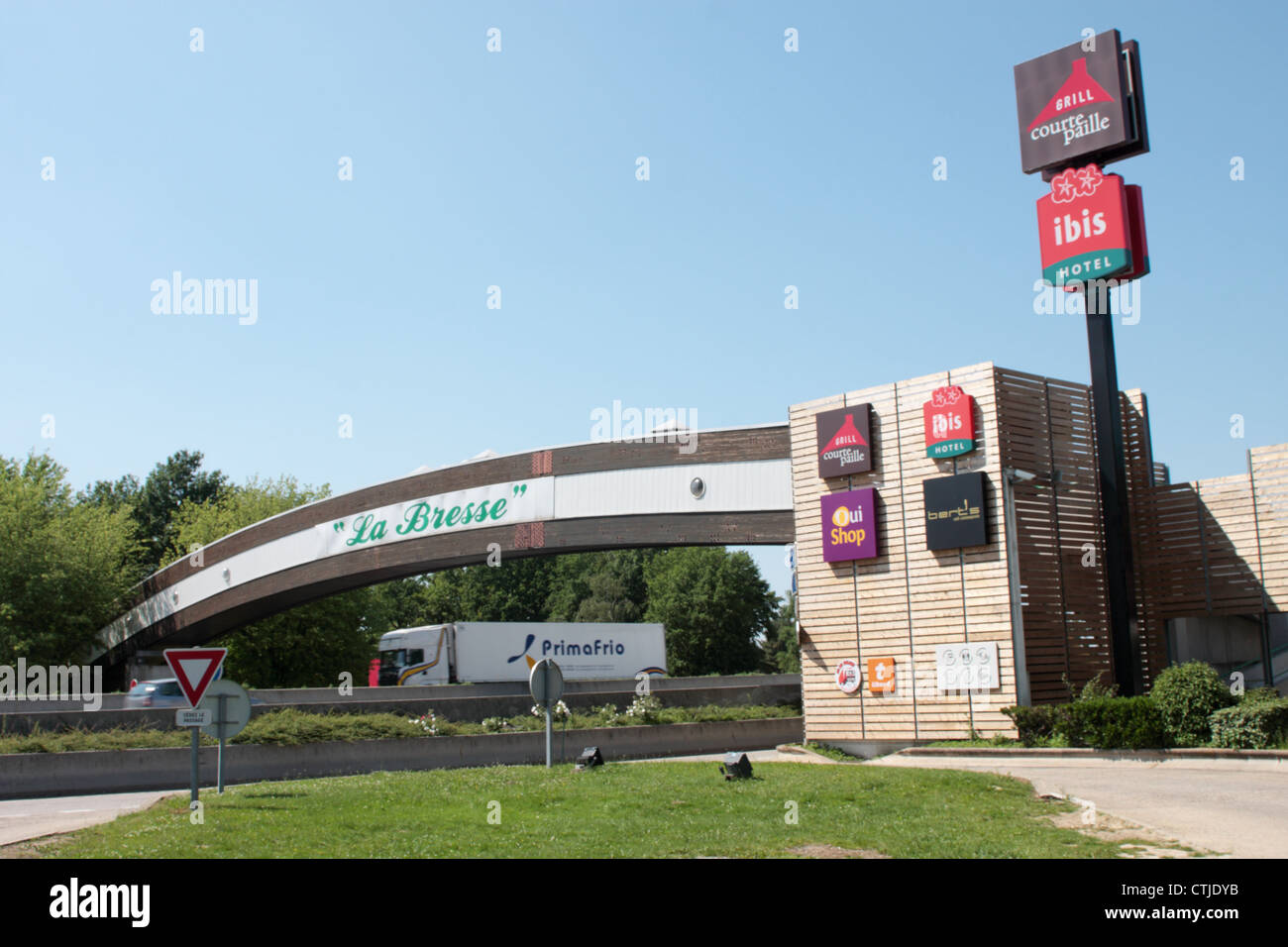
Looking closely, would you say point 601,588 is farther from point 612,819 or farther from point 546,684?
point 612,819

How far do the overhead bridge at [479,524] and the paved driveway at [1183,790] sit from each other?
1061cm

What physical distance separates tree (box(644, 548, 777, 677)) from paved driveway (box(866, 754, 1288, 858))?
215 ft

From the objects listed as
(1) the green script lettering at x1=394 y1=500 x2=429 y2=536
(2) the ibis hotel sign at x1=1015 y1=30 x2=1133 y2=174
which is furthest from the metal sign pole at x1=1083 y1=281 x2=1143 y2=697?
(1) the green script lettering at x1=394 y1=500 x2=429 y2=536

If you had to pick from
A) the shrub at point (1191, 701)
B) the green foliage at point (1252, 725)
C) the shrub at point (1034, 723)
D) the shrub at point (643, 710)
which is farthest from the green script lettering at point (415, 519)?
the green foliage at point (1252, 725)

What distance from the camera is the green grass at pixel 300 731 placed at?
22734 millimetres

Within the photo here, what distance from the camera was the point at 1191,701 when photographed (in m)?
18.7

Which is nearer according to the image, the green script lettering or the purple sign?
the purple sign

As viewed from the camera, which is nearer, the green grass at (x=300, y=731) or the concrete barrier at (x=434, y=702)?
the green grass at (x=300, y=731)

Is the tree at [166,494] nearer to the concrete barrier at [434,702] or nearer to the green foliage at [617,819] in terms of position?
the concrete barrier at [434,702]

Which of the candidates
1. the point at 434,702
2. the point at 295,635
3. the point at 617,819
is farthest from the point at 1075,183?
the point at 295,635

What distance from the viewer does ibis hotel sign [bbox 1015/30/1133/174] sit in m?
21.8

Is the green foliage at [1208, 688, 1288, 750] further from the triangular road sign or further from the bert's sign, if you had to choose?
the triangular road sign

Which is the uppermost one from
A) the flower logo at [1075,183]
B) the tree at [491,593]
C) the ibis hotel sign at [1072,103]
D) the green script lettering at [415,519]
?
the ibis hotel sign at [1072,103]

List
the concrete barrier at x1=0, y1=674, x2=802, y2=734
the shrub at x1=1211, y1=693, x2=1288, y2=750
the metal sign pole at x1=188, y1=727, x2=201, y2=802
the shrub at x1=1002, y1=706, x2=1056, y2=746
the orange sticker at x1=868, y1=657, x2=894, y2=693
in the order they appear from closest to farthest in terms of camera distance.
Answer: the metal sign pole at x1=188, y1=727, x2=201, y2=802 < the shrub at x1=1211, y1=693, x2=1288, y2=750 < the shrub at x1=1002, y1=706, x2=1056, y2=746 < the orange sticker at x1=868, y1=657, x2=894, y2=693 < the concrete barrier at x1=0, y1=674, x2=802, y2=734
